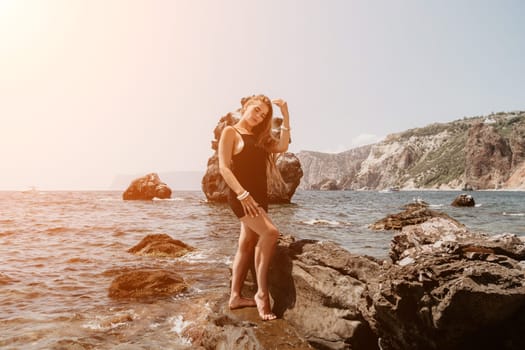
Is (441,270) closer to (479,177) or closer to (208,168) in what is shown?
(208,168)

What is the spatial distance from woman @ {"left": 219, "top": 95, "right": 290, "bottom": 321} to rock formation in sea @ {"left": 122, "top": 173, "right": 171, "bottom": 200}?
2394 inches

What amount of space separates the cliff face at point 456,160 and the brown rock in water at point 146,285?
13769 cm

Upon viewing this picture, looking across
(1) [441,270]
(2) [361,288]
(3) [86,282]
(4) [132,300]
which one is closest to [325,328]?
(2) [361,288]

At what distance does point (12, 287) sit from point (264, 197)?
7.19 meters

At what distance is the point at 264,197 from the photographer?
501 centimetres

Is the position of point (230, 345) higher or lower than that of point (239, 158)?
lower

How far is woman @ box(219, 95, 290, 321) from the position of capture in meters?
4.63

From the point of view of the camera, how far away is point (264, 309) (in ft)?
15.4

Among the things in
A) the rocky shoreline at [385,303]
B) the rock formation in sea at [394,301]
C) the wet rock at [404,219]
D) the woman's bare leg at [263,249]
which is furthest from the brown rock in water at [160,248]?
the wet rock at [404,219]

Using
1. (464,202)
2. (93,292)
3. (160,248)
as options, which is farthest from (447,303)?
(464,202)

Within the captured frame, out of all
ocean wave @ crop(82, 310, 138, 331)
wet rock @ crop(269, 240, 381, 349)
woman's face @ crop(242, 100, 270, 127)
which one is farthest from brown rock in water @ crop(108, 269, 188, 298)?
woman's face @ crop(242, 100, 270, 127)

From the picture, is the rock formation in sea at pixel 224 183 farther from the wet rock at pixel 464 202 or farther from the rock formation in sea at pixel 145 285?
the rock formation in sea at pixel 145 285

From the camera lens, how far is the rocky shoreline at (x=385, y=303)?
305cm

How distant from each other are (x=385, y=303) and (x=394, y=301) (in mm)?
89
